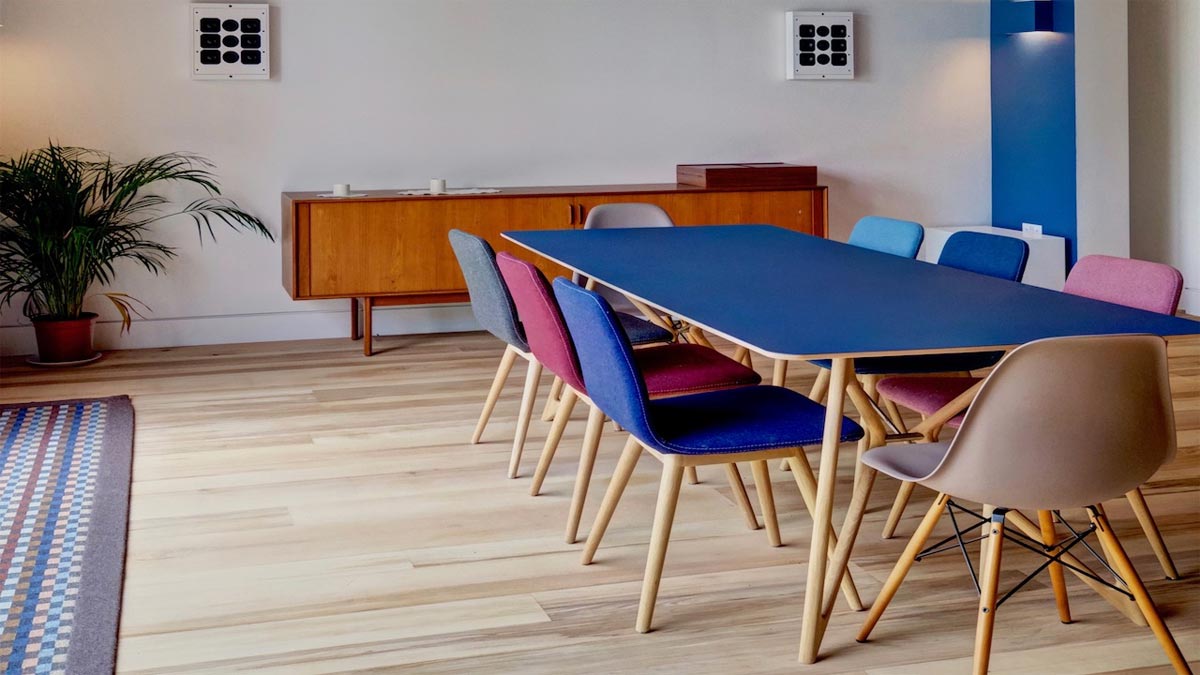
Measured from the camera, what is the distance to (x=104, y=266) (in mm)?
6492

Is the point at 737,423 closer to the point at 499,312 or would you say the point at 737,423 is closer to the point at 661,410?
the point at 661,410

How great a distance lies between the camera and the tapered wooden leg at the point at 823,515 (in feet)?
8.47

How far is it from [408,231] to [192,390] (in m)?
1.35

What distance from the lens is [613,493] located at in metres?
3.23

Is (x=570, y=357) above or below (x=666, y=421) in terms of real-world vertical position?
above

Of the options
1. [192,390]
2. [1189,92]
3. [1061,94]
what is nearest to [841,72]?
[1061,94]

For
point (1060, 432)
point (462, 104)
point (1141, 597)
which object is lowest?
point (1141, 597)

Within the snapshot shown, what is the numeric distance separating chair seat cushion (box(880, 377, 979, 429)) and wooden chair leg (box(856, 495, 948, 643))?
50cm

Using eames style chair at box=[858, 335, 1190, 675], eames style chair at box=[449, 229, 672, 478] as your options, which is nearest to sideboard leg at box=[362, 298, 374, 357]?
eames style chair at box=[449, 229, 672, 478]

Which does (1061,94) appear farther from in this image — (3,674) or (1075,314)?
(3,674)

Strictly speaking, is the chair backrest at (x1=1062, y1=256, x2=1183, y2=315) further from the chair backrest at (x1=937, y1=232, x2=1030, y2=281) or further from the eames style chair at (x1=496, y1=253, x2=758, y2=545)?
the eames style chair at (x1=496, y1=253, x2=758, y2=545)

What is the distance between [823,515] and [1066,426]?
1.77 ft

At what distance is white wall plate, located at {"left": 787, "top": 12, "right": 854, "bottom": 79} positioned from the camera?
287 inches

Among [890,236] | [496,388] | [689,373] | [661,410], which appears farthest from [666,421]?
[890,236]
